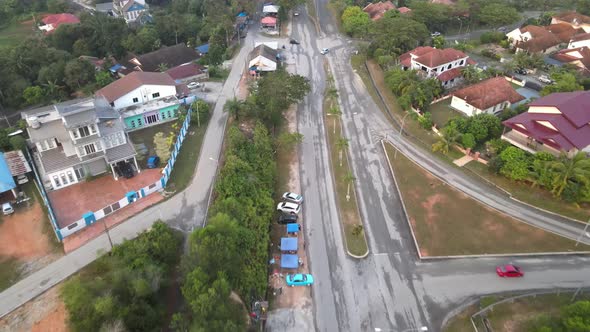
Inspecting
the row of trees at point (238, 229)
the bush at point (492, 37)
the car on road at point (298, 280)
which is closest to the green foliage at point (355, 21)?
the bush at point (492, 37)

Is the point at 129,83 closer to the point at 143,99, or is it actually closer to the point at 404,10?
the point at 143,99

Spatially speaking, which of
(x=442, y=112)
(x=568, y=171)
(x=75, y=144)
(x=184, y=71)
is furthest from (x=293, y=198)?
(x=184, y=71)

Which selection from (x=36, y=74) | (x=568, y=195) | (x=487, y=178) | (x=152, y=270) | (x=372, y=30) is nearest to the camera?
(x=152, y=270)

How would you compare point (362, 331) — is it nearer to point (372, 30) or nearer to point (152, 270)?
point (152, 270)

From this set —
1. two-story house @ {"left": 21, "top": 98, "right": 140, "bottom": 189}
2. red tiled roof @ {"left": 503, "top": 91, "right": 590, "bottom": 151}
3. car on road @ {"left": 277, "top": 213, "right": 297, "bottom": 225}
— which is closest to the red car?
red tiled roof @ {"left": 503, "top": 91, "right": 590, "bottom": 151}

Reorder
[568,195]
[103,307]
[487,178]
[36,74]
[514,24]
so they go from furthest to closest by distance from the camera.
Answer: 1. [514,24]
2. [36,74]
3. [487,178]
4. [568,195]
5. [103,307]

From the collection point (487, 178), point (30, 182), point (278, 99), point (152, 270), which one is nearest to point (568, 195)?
point (487, 178)

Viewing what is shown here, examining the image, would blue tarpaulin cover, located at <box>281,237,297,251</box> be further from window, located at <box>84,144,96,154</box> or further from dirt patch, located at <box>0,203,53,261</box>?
window, located at <box>84,144,96,154</box>
